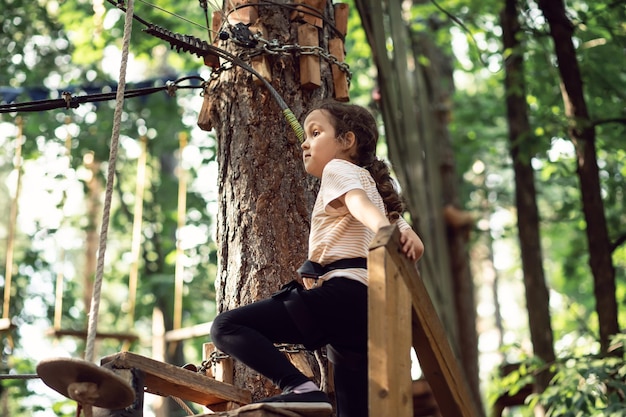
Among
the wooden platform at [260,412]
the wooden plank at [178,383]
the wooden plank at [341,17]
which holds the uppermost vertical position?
the wooden plank at [341,17]

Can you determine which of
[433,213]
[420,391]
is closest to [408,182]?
[433,213]

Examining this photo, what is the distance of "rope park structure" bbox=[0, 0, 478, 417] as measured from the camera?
2584 mm

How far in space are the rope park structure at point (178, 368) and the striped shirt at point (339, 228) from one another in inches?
10.2

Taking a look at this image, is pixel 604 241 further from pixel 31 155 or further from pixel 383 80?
pixel 31 155

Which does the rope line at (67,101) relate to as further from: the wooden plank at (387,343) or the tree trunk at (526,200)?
the tree trunk at (526,200)

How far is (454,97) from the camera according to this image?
39.8ft

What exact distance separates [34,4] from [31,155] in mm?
1812

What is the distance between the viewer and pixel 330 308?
2.92 m

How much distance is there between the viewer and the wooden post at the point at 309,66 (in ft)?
12.8

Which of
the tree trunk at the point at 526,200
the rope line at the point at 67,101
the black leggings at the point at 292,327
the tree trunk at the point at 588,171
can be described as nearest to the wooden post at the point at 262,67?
the rope line at the point at 67,101

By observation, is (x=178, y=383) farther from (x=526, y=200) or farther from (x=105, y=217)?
(x=526, y=200)

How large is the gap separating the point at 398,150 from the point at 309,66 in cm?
418

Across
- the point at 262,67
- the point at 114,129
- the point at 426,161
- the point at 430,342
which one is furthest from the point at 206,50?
the point at 426,161

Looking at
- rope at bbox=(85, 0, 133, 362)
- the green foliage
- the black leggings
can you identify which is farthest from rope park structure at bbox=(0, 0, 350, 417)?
the green foliage
